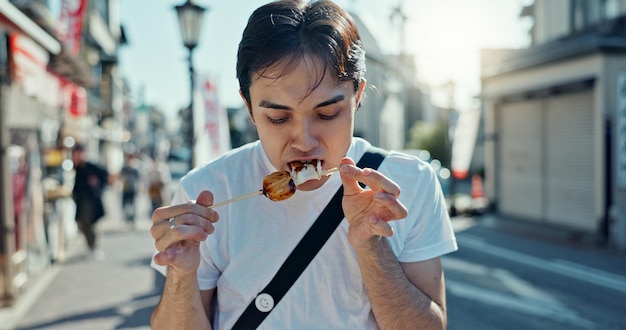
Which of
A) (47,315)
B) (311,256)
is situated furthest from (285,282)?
(47,315)

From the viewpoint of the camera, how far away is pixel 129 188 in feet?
46.7

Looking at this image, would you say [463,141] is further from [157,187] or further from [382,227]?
[382,227]

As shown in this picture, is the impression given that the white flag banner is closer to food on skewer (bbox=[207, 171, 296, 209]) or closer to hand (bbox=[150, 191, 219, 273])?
food on skewer (bbox=[207, 171, 296, 209])

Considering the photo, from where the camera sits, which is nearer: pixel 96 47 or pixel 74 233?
pixel 74 233

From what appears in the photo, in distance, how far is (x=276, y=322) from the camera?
5.77ft

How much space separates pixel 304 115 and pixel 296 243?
408mm

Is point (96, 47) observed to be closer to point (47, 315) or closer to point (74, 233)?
point (74, 233)

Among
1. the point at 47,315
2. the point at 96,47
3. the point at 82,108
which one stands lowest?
the point at 47,315

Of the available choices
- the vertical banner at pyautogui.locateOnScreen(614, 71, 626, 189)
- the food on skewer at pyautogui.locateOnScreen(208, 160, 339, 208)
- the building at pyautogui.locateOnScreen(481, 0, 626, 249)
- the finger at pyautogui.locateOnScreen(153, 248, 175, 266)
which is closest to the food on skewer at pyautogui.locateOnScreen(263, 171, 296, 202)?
the food on skewer at pyautogui.locateOnScreen(208, 160, 339, 208)

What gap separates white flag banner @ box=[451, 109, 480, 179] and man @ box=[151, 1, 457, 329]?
17.1 m

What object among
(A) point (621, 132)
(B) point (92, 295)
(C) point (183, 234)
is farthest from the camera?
(A) point (621, 132)

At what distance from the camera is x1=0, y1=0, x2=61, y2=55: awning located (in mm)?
8180

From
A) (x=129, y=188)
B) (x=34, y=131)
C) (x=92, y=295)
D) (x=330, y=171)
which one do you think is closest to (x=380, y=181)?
(x=330, y=171)

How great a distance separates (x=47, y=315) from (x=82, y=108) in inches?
578
